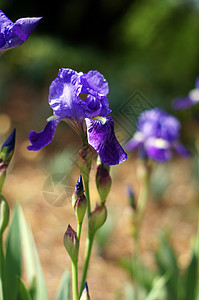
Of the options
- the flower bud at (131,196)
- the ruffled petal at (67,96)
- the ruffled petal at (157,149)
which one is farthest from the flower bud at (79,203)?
the ruffled petal at (157,149)

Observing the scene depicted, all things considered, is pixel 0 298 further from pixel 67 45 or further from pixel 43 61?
pixel 67 45

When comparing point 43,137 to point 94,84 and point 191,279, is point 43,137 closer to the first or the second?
point 94,84

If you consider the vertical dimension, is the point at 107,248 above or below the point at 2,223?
below

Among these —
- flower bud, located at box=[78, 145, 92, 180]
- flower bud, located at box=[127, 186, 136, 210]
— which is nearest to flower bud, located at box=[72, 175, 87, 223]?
flower bud, located at box=[78, 145, 92, 180]

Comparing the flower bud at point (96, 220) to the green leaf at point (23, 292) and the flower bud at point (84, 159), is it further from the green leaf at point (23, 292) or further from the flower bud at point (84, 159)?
the green leaf at point (23, 292)

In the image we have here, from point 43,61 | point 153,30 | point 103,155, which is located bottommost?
point 43,61

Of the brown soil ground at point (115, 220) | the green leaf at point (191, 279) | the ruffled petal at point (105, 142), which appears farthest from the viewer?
the brown soil ground at point (115, 220)

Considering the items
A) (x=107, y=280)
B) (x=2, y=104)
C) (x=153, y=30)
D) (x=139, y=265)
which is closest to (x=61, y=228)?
(x=107, y=280)
